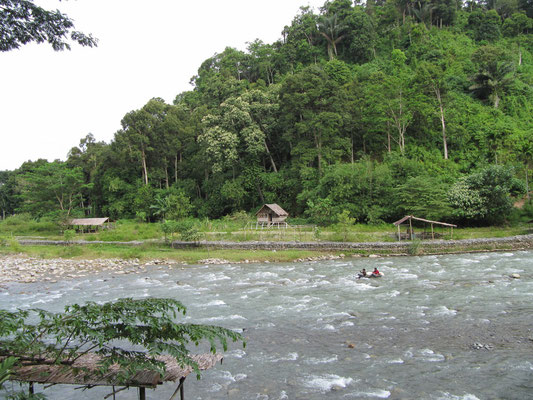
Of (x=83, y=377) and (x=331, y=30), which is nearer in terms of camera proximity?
(x=83, y=377)

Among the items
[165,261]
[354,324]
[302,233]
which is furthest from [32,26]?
[302,233]

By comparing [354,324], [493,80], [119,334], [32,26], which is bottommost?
[354,324]

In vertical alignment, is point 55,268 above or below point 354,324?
above

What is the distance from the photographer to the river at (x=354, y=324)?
7680mm

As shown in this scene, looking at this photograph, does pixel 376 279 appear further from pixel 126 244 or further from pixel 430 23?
pixel 430 23

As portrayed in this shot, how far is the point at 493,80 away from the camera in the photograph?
137ft

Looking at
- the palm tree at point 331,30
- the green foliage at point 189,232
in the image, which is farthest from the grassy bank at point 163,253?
the palm tree at point 331,30

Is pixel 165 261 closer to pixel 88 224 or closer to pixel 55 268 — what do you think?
pixel 55 268

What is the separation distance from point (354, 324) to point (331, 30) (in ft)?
181

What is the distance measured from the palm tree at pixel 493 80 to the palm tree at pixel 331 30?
21.8 m

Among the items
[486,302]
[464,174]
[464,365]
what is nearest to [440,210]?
[464,174]

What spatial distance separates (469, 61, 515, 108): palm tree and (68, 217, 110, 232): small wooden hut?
4854cm

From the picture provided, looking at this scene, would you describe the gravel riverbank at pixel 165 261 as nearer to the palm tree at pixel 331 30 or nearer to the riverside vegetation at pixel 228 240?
the riverside vegetation at pixel 228 240

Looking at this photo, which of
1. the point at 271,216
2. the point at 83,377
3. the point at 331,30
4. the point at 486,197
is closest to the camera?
the point at 83,377
